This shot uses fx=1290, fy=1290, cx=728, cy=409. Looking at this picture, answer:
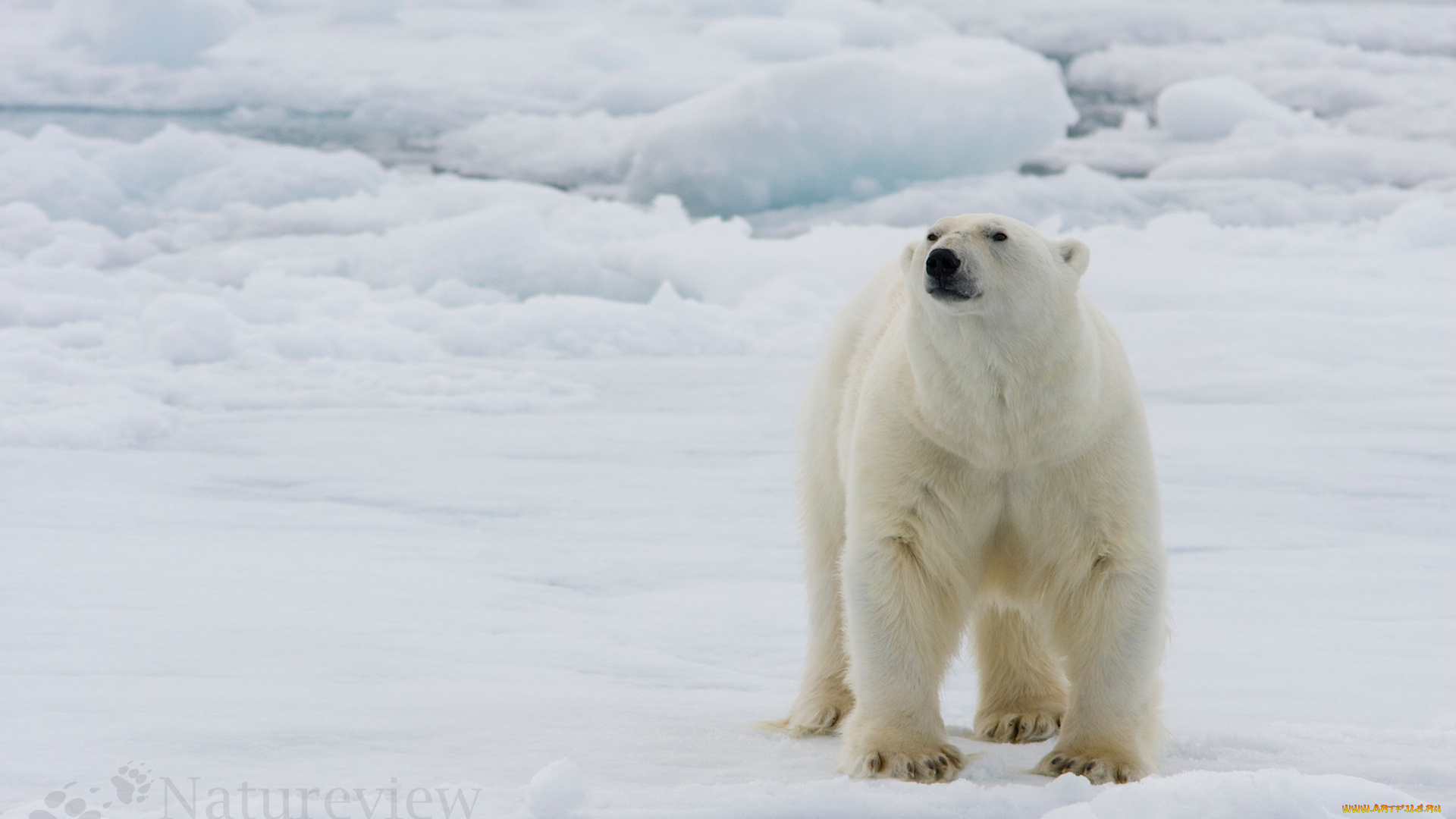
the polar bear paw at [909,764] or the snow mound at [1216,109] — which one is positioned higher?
the snow mound at [1216,109]

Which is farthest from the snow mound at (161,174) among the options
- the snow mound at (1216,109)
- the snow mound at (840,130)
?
the snow mound at (1216,109)

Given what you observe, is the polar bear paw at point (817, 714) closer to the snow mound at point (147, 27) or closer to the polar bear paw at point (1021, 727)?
the polar bear paw at point (1021, 727)

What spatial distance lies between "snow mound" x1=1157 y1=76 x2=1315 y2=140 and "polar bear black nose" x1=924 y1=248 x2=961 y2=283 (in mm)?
18032

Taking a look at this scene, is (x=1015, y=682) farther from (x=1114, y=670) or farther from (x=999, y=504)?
(x=999, y=504)

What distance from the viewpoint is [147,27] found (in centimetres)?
1655

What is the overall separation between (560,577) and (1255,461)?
13.0 feet

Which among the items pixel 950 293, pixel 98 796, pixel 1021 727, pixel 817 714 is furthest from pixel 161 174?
pixel 950 293

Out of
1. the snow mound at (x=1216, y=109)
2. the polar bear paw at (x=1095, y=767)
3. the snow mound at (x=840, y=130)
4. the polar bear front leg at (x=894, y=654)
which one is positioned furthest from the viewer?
the snow mound at (x=1216, y=109)

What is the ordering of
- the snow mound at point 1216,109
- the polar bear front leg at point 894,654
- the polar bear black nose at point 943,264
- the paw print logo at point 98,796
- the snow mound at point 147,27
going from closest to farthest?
the paw print logo at point 98,796, the polar bear black nose at point 943,264, the polar bear front leg at point 894,654, the snow mound at point 147,27, the snow mound at point 1216,109

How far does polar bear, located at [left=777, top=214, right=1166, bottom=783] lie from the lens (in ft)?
7.33

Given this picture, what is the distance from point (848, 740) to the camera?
245 centimetres

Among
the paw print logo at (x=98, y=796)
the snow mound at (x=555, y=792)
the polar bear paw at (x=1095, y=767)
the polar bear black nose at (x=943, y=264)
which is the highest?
the polar bear black nose at (x=943, y=264)

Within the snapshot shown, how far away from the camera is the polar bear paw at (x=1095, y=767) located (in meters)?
2.27

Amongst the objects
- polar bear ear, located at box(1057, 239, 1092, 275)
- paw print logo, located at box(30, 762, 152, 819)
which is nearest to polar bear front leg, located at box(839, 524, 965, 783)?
polar bear ear, located at box(1057, 239, 1092, 275)
